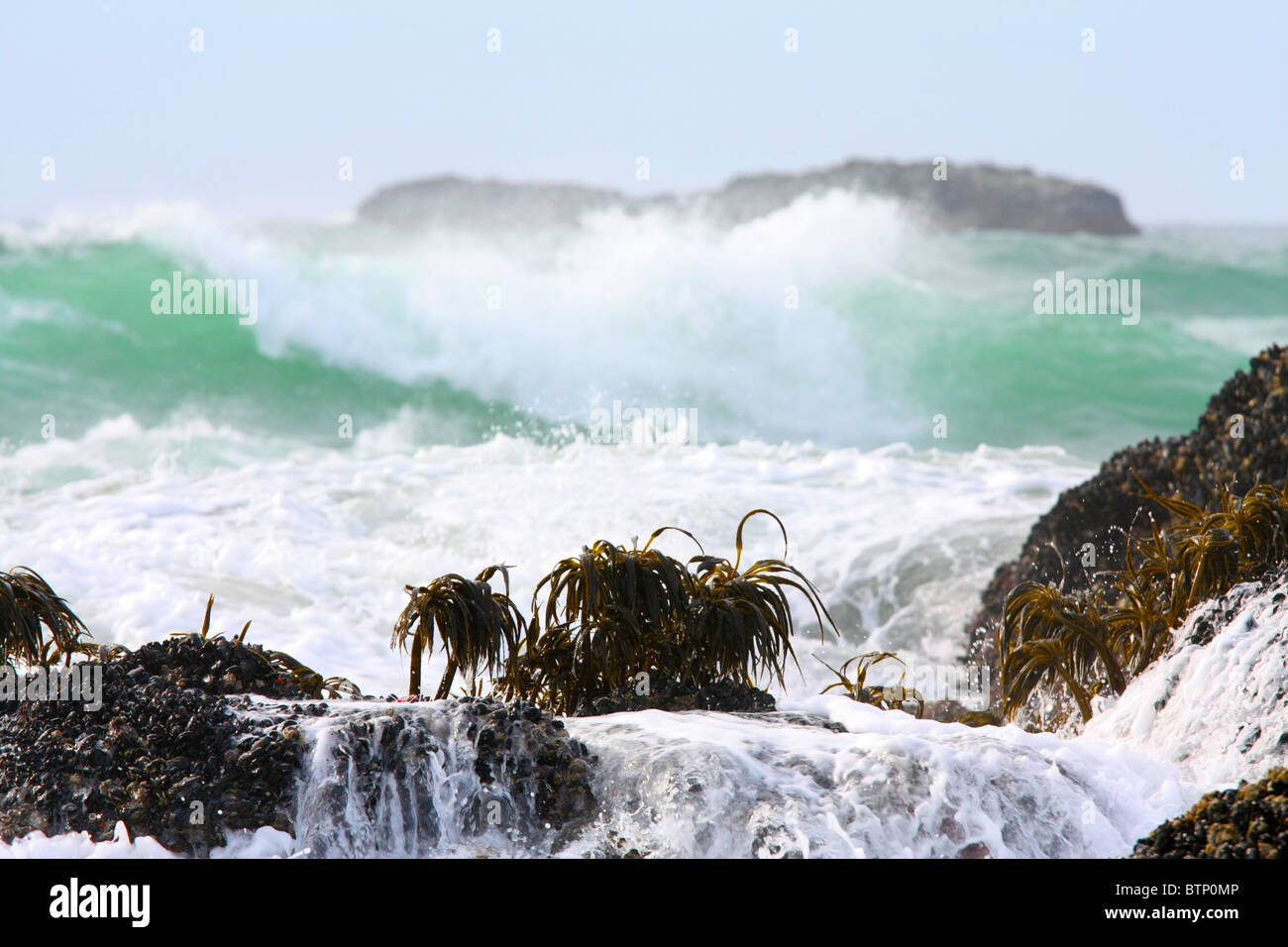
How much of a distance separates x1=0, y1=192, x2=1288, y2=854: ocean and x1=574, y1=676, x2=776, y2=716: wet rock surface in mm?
272

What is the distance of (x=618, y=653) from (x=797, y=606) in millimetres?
7158

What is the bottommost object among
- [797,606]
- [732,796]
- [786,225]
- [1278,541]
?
[797,606]

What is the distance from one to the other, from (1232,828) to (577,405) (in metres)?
24.3

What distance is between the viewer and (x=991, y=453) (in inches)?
838

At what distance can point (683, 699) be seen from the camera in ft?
22.2

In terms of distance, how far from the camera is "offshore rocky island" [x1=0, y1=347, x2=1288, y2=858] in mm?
5441

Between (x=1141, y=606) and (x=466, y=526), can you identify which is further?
(x=466, y=526)

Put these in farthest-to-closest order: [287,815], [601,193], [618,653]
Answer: [601,193] < [618,653] < [287,815]

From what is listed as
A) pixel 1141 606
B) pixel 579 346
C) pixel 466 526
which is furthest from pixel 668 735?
pixel 579 346

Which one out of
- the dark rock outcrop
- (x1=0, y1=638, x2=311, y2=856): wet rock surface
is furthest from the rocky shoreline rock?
the dark rock outcrop

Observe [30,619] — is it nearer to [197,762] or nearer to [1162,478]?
[197,762]
